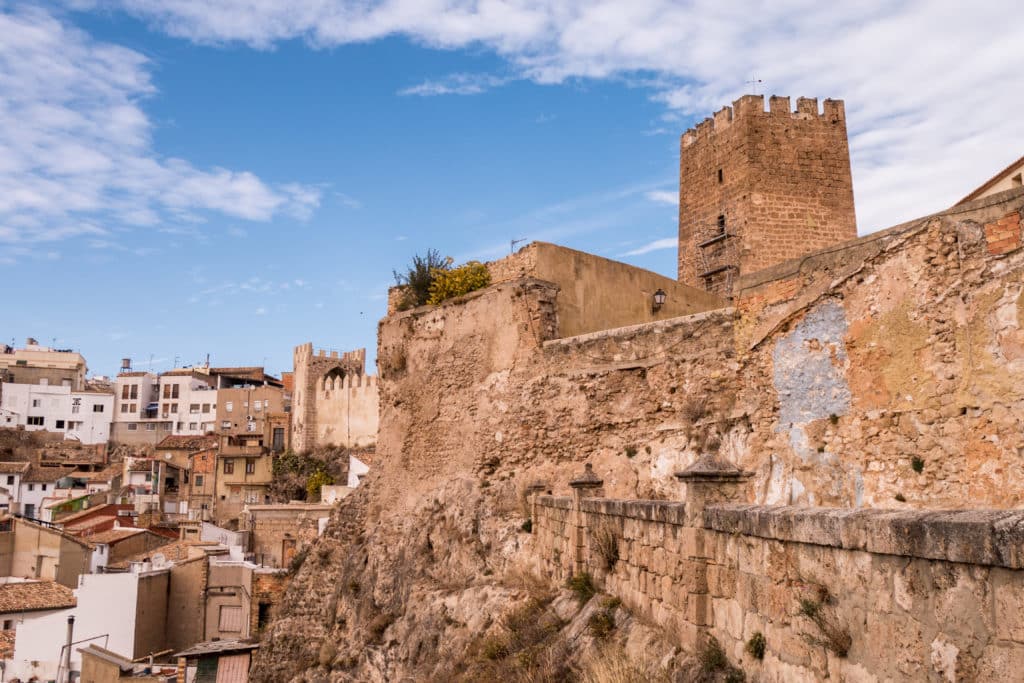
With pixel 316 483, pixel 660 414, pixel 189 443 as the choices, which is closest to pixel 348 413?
pixel 316 483

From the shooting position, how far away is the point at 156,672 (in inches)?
903

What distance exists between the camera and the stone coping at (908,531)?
134 inches

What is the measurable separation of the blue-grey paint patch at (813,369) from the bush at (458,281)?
778cm

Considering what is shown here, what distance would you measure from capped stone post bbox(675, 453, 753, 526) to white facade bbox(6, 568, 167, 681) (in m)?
25.3

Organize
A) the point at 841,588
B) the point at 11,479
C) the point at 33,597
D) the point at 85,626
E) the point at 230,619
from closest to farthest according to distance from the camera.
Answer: the point at 841,588
the point at 85,626
the point at 33,597
the point at 230,619
the point at 11,479

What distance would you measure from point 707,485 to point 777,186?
18.3 m

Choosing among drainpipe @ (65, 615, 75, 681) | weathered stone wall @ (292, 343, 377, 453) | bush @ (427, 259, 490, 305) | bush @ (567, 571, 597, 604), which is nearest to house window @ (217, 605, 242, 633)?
drainpipe @ (65, 615, 75, 681)

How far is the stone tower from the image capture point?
23.1 metres

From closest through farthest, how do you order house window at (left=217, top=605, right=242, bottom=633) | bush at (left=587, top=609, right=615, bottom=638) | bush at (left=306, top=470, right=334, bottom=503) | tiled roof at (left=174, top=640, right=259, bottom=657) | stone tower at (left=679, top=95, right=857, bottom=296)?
bush at (left=587, top=609, right=615, bottom=638), tiled roof at (left=174, top=640, right=259, bottom=657), stone tower at (left=679, top=95, right=857, bottom=296), house window at (left=217, top=605, right=242, bottom=633), bush at (left=306, top=470, right=334, bottom=503)

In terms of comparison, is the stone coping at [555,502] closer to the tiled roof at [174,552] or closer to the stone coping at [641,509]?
the stone coping at [641,509]

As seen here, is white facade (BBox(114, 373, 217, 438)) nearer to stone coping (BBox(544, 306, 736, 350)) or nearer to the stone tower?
the stone tower

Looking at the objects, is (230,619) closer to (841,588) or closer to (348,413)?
(841,588)

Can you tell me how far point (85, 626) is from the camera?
26812mm

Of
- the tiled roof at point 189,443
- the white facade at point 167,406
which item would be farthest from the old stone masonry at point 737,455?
the white facade at point 167,406
